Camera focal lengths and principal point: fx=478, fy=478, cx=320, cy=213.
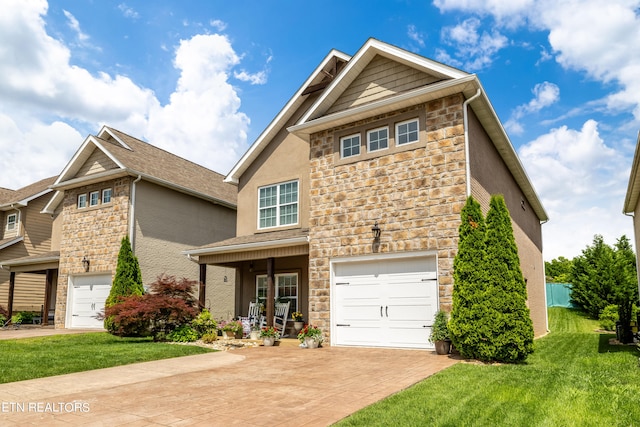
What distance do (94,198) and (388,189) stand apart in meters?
Answer: 13.0

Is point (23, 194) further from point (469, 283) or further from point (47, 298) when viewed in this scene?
point (469, 283)

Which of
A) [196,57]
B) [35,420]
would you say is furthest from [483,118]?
[35,420]

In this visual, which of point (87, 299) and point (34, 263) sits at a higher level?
point (34, 263)

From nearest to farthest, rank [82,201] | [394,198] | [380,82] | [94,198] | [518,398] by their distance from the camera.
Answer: [518,398], [394,198], [380,82], [94,198], [82,201]

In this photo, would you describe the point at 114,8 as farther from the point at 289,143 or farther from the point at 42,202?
the point at 42,202

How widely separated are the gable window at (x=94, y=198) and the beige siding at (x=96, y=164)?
80 centimetres

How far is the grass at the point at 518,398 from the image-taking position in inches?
202

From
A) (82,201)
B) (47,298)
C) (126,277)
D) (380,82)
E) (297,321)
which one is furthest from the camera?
(47,298)

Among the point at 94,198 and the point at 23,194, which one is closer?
the point at 94,198

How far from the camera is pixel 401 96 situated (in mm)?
11344

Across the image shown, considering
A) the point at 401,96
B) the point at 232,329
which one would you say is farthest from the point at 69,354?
the point at 401,96

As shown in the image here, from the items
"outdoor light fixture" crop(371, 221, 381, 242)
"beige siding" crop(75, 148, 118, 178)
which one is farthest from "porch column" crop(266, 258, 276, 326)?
"beige siding" crop(75, 148, 118, 178)

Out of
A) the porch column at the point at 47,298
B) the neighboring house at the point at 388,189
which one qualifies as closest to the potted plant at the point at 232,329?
the neighboring house at the point at 388,189

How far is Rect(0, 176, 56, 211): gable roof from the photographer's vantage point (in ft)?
78.1
